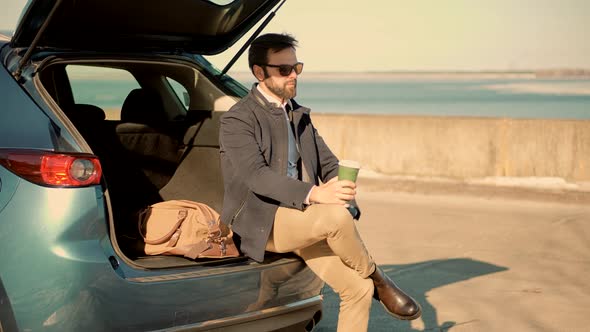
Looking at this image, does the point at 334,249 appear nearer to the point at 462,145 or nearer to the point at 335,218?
the point at 335,218

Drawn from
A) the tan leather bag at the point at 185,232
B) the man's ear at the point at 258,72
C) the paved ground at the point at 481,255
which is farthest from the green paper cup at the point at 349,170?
the paved ground at the point at 481,255

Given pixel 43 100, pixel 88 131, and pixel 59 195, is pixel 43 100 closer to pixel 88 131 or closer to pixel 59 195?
pixel 59 195

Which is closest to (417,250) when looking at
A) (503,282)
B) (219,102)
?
(503,282)

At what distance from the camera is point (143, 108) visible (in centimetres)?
527

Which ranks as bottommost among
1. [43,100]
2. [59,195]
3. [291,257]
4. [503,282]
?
[503,282]

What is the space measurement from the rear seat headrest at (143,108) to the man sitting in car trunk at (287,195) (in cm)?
96

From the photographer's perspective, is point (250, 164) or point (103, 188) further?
point (250, 164)

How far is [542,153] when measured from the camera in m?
11.1

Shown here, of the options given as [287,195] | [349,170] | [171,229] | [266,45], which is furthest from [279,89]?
[171,229]

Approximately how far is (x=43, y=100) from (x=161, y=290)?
86 cm

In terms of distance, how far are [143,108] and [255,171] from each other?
1.42 m

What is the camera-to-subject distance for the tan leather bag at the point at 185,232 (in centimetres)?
405

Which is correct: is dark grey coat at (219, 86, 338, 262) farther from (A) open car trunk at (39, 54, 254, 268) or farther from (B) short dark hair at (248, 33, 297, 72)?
(A) open car trunk at (39, 54, 254, 268)

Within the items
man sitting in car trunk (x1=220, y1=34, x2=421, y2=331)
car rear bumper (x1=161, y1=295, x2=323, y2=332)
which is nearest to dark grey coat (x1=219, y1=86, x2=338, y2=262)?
man sitting in car trunk (x1=220, y1=34, x2=421, y2=331)
